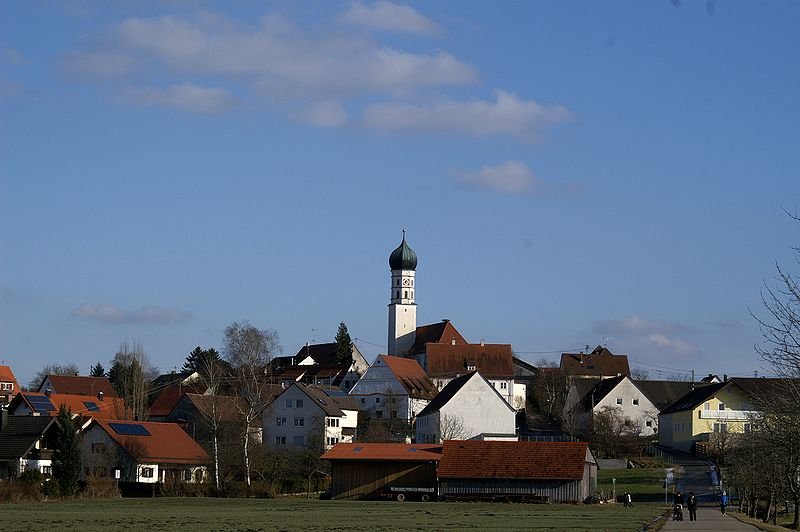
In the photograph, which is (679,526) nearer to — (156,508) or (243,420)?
(156,508)

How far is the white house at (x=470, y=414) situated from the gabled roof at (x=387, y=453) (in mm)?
28984

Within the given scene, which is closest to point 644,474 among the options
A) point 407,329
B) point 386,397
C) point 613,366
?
point 386,397

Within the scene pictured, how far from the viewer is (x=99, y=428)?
84.2 meters

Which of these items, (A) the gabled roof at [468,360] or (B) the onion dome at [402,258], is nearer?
(A) the gabled roof at [468,360]

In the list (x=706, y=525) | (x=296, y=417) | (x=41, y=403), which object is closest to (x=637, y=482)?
(x=296, y=417)

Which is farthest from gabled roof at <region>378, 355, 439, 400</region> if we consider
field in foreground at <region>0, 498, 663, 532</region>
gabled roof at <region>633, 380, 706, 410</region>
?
field in foreground at <region>0, 498, 663, 532</region>

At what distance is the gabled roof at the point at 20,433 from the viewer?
79.7 metres

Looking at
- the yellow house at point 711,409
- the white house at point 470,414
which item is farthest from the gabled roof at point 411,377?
the yellow house at point 711,409

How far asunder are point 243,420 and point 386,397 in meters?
44.3

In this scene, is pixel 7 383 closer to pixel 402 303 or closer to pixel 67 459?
pixel 402 303

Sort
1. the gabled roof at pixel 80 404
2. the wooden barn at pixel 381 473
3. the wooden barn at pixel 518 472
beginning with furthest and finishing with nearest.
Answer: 1. the gabled roof at pixel 80 404
2. the wooden barn at pixel 381 473
3. the wooden barn at pixel 518 472

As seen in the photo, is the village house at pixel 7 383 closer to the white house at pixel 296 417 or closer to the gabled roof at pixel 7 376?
the gabled roof at pixel 7 376

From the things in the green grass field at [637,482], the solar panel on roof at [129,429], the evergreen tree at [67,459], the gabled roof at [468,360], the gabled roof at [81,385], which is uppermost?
the gabled roof at [468,360]

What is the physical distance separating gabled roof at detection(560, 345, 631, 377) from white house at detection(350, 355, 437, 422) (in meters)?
26.5
